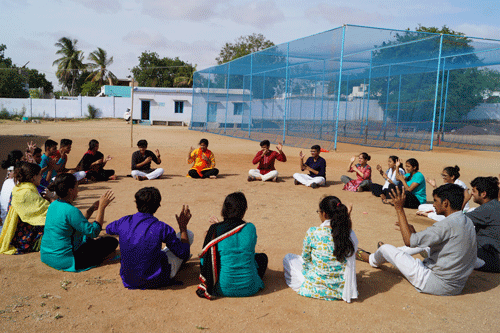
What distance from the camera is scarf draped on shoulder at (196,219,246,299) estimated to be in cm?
354

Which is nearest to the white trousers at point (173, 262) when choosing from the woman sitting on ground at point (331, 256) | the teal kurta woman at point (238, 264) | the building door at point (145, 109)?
the teal kurta woman at point (238, 264)

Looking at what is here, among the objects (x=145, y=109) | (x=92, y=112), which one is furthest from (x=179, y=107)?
(x=92, y=112)

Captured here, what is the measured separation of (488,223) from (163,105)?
34.7 metres

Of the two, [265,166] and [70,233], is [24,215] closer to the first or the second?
[70,233]

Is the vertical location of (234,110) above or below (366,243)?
above

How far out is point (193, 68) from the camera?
5450 cm

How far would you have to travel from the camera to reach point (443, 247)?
375 centimetres

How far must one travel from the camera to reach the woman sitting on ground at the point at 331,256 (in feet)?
11.6

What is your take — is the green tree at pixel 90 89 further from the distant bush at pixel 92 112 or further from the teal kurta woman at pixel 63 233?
the teal kurta woman at pixel 63 233

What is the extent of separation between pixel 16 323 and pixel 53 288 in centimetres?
66

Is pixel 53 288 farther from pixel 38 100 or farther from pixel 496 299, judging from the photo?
pixel 38 100

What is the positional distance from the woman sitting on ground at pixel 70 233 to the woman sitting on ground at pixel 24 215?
0.46m

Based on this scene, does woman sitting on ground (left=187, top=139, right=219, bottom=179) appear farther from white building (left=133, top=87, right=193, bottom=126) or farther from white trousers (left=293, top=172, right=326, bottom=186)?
white building (left=133, top=87, right=193, bottom=126)

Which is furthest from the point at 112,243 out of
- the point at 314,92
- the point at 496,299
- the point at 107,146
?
the point at 314,92
